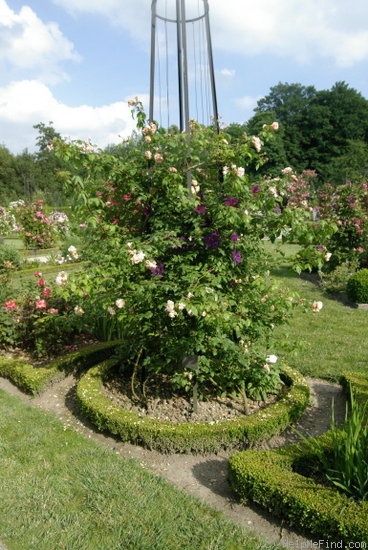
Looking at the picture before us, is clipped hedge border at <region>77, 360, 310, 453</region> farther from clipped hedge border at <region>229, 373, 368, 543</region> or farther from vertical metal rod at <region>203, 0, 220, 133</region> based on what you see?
vertical metal rod at <region>203, 0, 220, 133</region>

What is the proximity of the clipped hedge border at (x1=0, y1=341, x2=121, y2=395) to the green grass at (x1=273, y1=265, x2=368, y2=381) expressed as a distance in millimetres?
2372

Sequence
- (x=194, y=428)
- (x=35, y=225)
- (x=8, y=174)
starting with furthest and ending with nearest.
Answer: (x=8, y=174)
(x=35, y=225)
(x=194, y=428)

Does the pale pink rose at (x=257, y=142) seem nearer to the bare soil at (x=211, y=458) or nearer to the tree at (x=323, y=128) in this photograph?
the bare soil at (x=211, y=458)

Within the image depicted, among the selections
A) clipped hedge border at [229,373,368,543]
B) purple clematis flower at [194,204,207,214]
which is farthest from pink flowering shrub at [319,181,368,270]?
clipped hedge border at [229,373,368,543]

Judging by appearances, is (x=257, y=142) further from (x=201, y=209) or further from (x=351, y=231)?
(x=351, y=231)

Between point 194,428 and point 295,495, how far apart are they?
112cm

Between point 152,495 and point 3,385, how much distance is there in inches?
118

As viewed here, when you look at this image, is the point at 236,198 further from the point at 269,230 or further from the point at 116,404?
the point at 116,404

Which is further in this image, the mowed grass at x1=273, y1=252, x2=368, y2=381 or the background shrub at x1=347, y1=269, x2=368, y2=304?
the background shrub at x1=347, y1=269, x2=368, y2=304

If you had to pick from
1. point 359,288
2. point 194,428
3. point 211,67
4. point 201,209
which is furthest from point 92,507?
point 359,288

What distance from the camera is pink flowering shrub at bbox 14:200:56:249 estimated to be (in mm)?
15703

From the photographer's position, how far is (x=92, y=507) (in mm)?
2877

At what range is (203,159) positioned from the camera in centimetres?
384

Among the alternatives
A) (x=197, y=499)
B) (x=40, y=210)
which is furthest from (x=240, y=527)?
(x=40, y=210)
